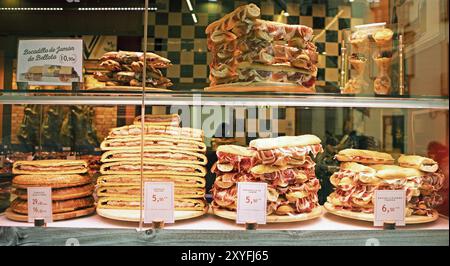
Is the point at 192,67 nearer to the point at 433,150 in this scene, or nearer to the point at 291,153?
the point at 291,153

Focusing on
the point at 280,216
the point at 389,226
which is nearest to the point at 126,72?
the point at 280,216

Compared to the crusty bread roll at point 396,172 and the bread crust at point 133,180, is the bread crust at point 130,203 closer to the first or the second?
the bread crust at point 133,180

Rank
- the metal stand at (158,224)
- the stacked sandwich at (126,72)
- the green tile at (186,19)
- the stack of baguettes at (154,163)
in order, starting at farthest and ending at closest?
1. the green tile at (186,19)
2. the stacked sandwich at (126,72)
3. the stack of baguettes at (154,163)
4. the metal stand at (158,224)

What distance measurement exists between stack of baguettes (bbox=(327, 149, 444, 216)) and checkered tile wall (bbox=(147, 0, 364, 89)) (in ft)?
1.72

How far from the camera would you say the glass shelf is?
149cm

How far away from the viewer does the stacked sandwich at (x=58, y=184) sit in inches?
60.0

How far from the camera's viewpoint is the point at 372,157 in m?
1.71

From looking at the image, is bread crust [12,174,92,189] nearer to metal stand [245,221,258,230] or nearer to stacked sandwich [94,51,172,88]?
stacked sandwich [94,51,172,88]

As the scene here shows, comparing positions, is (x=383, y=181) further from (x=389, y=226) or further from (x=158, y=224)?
(x=158, y=224)

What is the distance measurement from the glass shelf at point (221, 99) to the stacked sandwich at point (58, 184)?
263mm

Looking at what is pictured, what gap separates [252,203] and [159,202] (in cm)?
34

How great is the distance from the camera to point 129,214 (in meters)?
1.52

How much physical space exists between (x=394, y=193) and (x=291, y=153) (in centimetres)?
41

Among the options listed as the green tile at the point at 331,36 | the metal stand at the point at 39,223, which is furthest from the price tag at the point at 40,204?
the green tile at the point at 331,36
